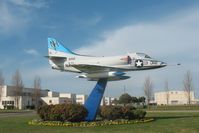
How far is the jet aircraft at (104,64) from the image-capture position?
2645 centimetres

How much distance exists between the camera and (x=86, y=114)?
84.5 feet

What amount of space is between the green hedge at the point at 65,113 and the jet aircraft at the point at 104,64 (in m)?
3.22

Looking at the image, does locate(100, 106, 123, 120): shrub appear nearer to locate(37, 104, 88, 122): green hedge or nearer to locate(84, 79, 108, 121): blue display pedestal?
locate(84, 79, 108, 121): blue display pedestal

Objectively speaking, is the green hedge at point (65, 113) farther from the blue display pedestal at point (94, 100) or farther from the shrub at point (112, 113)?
the shrub at point (112, 113)

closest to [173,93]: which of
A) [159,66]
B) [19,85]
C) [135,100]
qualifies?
[135,100]

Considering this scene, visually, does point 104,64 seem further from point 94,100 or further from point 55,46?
point 55,46

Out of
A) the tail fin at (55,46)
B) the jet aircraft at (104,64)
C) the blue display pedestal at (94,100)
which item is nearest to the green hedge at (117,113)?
the blue display pedestal at (94,100)

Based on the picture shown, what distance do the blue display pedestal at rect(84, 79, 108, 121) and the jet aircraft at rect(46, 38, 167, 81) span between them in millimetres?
598

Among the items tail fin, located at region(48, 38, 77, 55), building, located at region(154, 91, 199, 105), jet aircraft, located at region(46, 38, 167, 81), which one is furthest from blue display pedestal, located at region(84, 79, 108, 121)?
building, located at region(154, 91, 199, 105)

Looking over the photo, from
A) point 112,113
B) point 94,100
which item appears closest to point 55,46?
point 94,100

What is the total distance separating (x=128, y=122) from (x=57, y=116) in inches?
217

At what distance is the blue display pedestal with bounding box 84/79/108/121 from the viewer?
26.6 m

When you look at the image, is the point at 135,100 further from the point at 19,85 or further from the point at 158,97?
the point at 158,97

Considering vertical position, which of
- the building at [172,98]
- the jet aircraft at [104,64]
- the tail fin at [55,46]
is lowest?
the building at [172,98]
